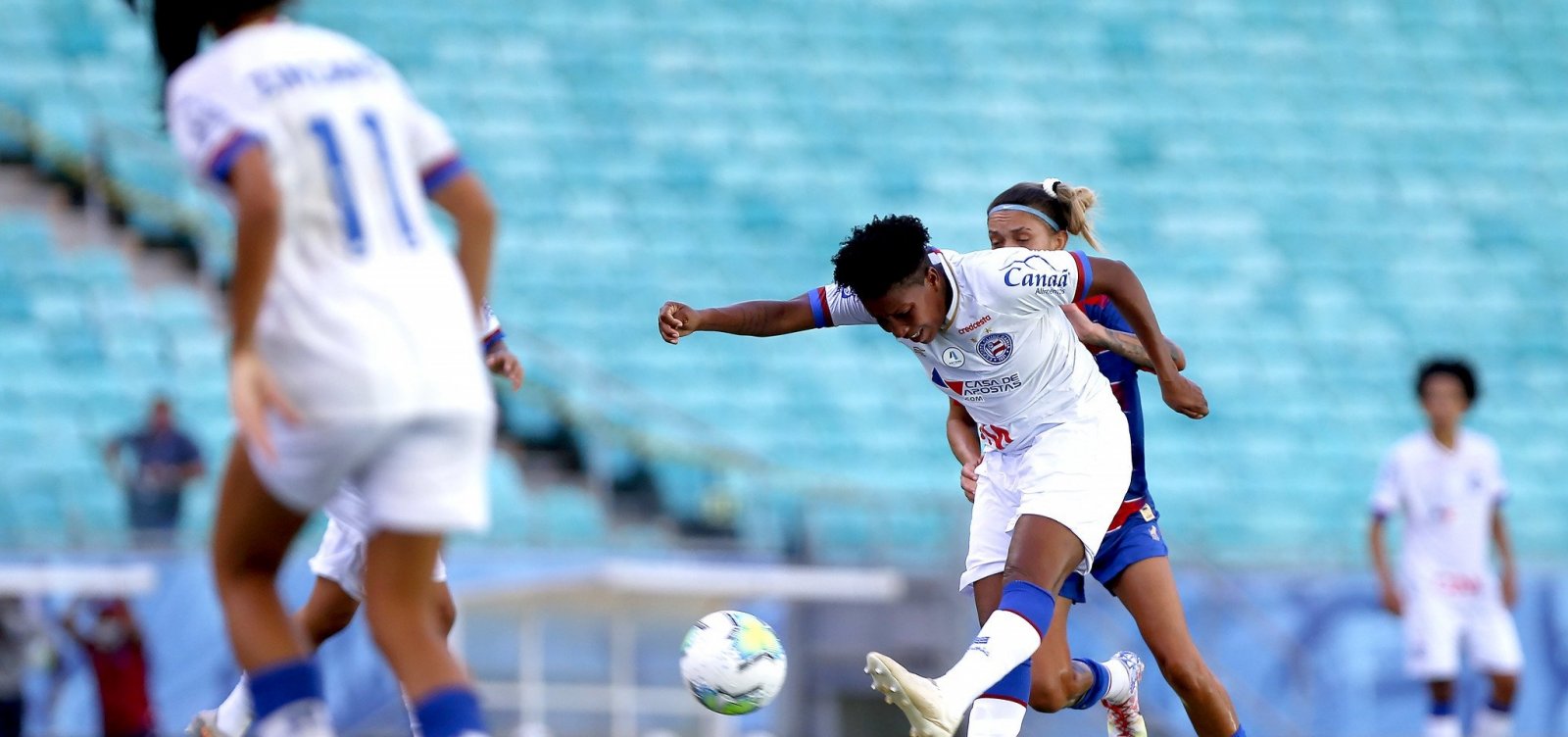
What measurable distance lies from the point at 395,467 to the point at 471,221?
56cm

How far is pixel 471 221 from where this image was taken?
4.40 m

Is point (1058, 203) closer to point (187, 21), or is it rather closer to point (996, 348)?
point (996, 348)

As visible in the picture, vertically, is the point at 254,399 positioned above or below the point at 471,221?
below

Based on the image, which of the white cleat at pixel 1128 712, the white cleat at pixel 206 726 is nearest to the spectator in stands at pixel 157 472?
the white cleat at pixel 206 726

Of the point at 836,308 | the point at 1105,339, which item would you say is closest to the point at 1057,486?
the point at 1105,339

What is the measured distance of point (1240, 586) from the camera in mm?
14320

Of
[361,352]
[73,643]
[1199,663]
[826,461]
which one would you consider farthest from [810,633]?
[361,352]

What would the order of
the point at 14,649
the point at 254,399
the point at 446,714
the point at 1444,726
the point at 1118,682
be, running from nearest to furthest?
the point at 254,399 → the point at 446,714 → the point at 1118,682 → the point at 1444,726 → the point at 14,649

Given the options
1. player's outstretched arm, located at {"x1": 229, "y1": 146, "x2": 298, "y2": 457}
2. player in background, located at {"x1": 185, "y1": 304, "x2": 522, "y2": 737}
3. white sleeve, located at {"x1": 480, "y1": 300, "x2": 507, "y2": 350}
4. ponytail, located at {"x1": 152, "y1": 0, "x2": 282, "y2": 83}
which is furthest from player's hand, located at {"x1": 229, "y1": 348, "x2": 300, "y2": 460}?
player in background, located at {"x1": 185, "y1": 304, "x2": 522, "y2": 737}

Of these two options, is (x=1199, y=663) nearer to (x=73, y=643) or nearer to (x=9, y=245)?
(x=73, y=643)

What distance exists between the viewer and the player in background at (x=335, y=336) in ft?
13.3

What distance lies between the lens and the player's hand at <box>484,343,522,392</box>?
571cm

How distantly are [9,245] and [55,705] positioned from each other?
14.0 ft

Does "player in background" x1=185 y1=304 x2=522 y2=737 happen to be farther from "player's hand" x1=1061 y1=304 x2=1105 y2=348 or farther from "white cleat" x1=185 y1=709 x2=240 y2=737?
"player's hand" x1=1061 y1=304 x2=1105 y2=348
